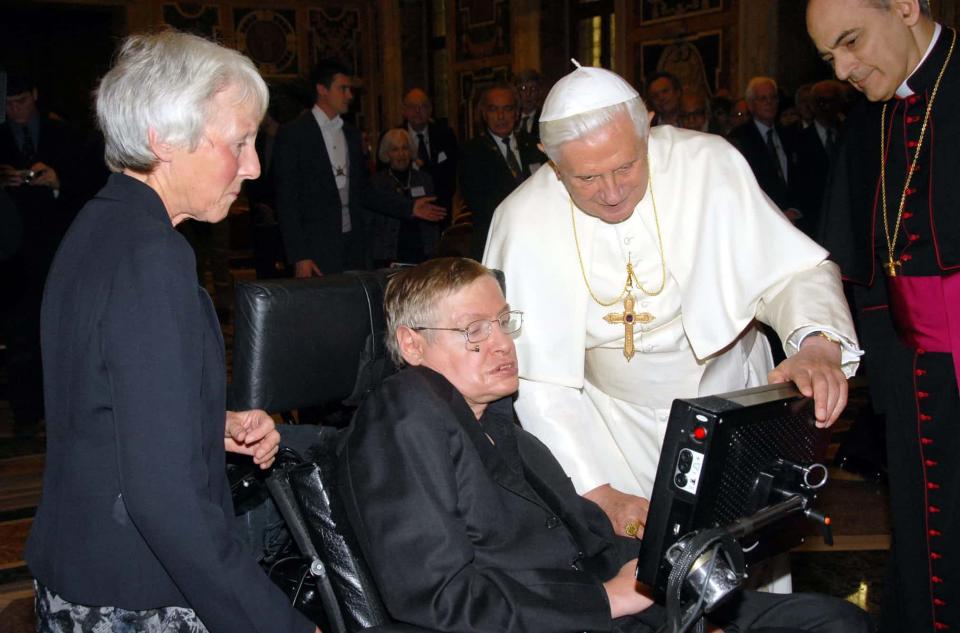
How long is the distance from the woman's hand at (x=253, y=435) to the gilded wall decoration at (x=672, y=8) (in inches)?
387

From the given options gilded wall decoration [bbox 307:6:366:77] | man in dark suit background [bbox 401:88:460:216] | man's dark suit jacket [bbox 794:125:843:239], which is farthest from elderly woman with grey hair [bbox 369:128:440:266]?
gilded wall decoration [bbox 307:6:366:77]

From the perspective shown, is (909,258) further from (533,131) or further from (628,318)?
(533,131)

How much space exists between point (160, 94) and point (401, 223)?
6.11m

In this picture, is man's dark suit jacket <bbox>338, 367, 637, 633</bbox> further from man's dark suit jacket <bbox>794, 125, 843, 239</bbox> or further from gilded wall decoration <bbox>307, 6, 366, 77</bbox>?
gilded wall decoration <bbox>307, 6, 366, 77</bbox>

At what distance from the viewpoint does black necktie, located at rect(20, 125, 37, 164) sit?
5781mm

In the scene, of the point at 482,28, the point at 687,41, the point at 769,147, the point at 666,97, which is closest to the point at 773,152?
the point at 769,147

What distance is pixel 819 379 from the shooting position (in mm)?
1907

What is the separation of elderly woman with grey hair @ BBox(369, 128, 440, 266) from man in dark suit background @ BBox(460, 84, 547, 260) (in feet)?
1.90

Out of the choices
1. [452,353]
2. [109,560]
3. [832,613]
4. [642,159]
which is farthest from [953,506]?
[109,560]

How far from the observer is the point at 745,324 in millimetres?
2725

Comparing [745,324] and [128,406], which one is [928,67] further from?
[128,406]

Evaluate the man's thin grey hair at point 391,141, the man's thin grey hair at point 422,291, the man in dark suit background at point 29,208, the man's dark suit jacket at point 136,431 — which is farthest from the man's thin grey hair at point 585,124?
the man's thin grey hair at point 391,141

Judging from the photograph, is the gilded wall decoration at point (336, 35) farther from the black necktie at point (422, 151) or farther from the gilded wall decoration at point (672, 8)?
the black necktie at point (422, 151)

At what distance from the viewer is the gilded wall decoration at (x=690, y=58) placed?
35.7ft
